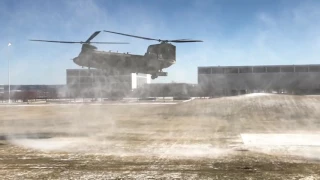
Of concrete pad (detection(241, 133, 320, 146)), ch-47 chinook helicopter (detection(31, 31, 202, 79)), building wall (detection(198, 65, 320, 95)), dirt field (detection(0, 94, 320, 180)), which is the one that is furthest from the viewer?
building wall (detection(198, 65, 320, 95))

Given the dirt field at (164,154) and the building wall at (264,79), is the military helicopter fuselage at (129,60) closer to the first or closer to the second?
the dirt field at (164,154)

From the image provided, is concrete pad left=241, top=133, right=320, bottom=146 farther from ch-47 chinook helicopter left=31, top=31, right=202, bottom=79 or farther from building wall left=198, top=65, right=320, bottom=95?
building wall left=198, top=65, right=320, bottom=95

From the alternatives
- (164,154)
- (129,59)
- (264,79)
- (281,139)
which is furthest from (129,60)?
(264,79)

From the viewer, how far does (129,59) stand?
27.8 m

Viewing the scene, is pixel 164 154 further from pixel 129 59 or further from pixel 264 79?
pixel 264 79

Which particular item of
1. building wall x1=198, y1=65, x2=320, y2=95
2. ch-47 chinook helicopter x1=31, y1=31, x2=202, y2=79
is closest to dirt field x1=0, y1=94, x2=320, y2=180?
ch-47 chinook helicopter x1=31, y1=31, x2=202, y2=79

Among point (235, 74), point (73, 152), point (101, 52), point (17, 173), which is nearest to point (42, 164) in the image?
point (17, 173)

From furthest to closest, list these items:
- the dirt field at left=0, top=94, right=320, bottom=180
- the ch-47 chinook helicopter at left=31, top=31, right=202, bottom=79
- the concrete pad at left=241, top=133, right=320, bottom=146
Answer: the ch-47 chinook helicopter at left=31, top=31, right=202, bottom=79
the concrete pad at left=241, top=133, right=320, bottom=146
the dirt field at left=0, top=94, right=320, bottom=180

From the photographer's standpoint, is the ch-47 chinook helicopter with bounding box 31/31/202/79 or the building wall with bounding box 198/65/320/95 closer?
the ch-47 chinook helicopter with bounding box 31/31/202/79

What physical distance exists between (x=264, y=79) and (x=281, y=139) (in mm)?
71474

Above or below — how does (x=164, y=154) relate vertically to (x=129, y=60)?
below

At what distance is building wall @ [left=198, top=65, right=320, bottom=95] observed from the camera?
84.8m

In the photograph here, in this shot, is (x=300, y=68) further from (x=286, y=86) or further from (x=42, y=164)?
(x=42, y=164)

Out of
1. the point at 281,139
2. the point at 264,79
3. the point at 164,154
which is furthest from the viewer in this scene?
the point at 264,79
